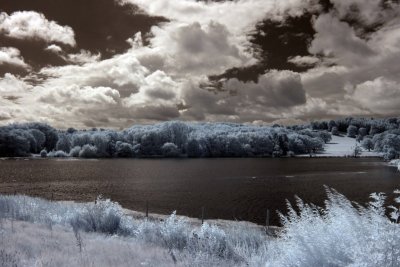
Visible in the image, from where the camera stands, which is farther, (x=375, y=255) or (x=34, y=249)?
(x=34, y=249)

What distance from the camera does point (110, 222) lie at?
1872cm

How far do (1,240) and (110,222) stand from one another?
6234 millimetres

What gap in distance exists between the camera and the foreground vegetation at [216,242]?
8352mm

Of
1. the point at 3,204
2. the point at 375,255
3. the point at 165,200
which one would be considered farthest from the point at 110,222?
the point at 165,200

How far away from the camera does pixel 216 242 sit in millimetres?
14211

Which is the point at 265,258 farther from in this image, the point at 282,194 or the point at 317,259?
the point at 282,194

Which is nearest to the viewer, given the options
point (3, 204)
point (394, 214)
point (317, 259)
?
point (394, 214)

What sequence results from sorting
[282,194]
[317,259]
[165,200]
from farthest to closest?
1. [282,194]
2. [165,200]
3. [317,259]

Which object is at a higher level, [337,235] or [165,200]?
[337,235]

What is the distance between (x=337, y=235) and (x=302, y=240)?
0.74 meters

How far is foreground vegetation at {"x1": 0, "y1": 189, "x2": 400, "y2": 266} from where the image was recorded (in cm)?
835

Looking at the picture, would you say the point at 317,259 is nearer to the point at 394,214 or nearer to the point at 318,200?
the point at 394,214

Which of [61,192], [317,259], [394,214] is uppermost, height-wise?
[394,214]

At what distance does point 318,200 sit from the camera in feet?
198
